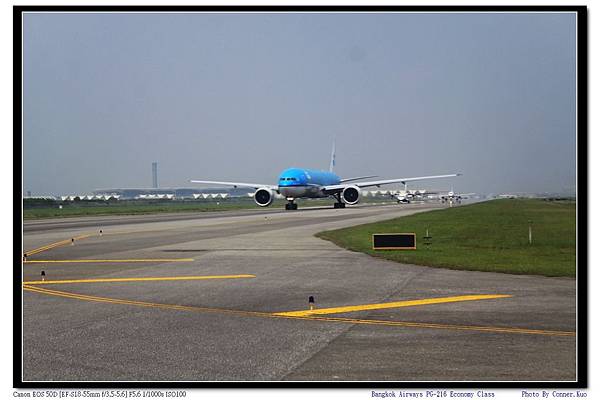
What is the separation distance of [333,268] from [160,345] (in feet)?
35.7

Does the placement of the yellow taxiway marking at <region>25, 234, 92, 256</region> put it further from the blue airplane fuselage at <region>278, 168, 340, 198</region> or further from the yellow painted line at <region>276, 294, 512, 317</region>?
the blue airplane fuselage at <region>278, 168, 340, 198</region>

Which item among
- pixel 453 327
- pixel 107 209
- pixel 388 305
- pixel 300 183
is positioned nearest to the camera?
pixel 453 327

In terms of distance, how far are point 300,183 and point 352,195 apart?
786 centimetres

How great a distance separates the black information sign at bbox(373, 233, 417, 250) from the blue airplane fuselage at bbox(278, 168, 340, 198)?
49.6 m

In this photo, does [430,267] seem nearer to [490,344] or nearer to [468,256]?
[468,256]

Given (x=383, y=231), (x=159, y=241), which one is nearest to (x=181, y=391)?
(x=159, y=241)

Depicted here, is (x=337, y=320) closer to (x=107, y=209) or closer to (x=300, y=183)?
(x=300, y=183)

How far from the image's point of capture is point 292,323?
38.4ft

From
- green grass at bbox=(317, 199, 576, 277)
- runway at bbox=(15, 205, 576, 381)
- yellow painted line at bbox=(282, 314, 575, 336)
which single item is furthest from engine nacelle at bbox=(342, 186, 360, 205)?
yellow painted line at bbox=(282, 314, 575, 336)

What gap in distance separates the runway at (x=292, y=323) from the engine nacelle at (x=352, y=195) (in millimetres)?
58632

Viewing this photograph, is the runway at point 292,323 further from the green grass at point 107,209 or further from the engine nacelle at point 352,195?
the engine nacelle at point 352,195

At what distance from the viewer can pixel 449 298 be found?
14.3 metres

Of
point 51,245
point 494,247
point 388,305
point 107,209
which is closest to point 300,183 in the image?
point 107,209

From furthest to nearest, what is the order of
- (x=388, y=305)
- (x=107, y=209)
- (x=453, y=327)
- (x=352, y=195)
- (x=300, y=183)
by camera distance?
1. (x=107, y=209)
2. (x=352, y=195)
3. (x=300, y=183)
4. (x=388, y=305)
5. (x=453, y=327)
